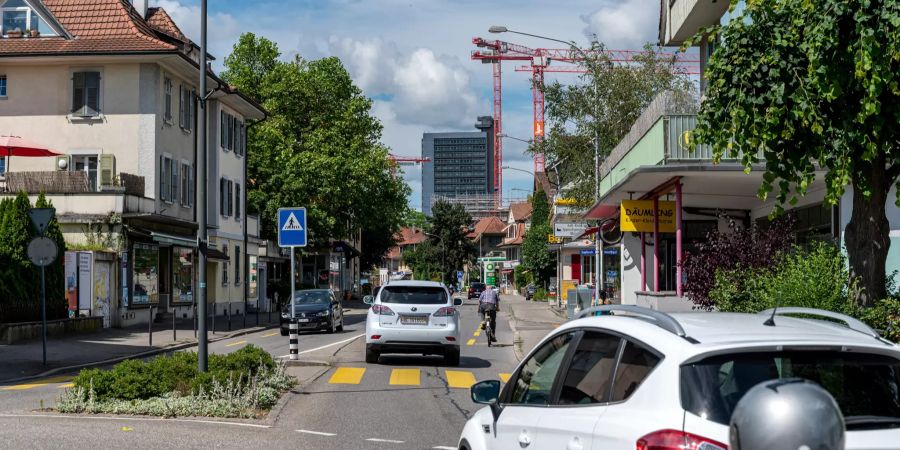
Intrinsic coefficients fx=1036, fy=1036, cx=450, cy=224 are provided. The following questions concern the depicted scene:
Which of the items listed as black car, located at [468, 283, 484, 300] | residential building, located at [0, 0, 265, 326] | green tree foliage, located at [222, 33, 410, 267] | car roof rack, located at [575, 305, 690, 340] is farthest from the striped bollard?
black car, located at [468, 283, 484, 300]

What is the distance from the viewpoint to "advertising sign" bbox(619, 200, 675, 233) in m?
25.9

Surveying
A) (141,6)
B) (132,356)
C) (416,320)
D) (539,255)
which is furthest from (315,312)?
(539,255)

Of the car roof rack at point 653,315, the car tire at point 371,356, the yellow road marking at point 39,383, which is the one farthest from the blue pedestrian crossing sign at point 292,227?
the car roof rack at point 653,315

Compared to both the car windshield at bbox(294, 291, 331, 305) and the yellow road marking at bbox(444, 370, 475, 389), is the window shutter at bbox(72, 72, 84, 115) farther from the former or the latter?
the yellow road marking at bbox(444, 370, 475, 389)

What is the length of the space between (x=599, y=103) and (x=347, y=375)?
2185cm

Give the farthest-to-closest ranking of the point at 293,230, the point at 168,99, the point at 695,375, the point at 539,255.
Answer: the point at 539,255 → the point at 168,99 → the point at 293,230 → the point at 695,375

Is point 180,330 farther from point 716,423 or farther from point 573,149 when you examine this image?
point 716,423

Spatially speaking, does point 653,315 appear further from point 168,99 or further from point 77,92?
point 168,99

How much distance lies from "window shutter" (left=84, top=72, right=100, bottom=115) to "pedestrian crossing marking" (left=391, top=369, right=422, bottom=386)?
22.9 m

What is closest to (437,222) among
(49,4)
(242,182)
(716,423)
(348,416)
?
(242,182)

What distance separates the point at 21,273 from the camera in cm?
2781

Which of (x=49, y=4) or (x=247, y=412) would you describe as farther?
(x=49, y=4)

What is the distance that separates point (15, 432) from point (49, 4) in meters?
33.4

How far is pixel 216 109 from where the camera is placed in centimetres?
4675
